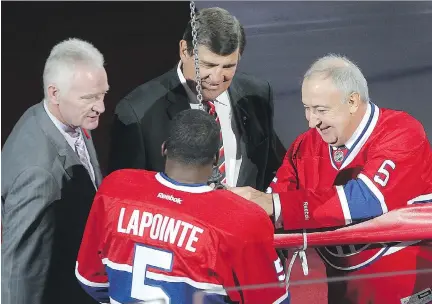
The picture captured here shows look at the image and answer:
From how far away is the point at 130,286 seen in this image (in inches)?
68.3

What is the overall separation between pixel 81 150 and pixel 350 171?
0.82 metres

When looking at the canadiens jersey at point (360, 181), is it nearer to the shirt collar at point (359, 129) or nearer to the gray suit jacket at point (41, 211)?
the shirt collar at point (359, 129)

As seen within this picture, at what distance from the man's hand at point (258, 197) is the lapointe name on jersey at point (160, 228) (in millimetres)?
417

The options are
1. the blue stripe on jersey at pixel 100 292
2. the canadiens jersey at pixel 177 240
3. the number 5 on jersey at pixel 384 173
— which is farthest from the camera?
the number 5 on jersey at pixel 384 173

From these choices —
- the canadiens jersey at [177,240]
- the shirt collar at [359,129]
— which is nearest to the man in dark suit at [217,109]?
the shirt collar at [359,129]

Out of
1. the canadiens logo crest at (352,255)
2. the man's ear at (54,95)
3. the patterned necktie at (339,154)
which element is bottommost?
the canadiens logo crest at (352,255)

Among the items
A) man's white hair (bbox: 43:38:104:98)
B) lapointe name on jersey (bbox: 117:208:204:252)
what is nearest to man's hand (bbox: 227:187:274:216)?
lapointe name on jersey (bbox: 117:208:204:252)

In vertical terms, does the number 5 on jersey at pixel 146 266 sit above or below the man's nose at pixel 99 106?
below

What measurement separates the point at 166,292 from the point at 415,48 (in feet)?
3.62

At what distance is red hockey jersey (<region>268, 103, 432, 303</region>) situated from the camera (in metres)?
2.05

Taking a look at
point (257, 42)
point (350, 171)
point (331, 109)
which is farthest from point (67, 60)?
point (350, 171)

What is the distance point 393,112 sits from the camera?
2131 millimetres

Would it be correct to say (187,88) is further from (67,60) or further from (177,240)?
(177,240)

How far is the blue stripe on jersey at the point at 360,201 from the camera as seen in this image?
81.5 inches
